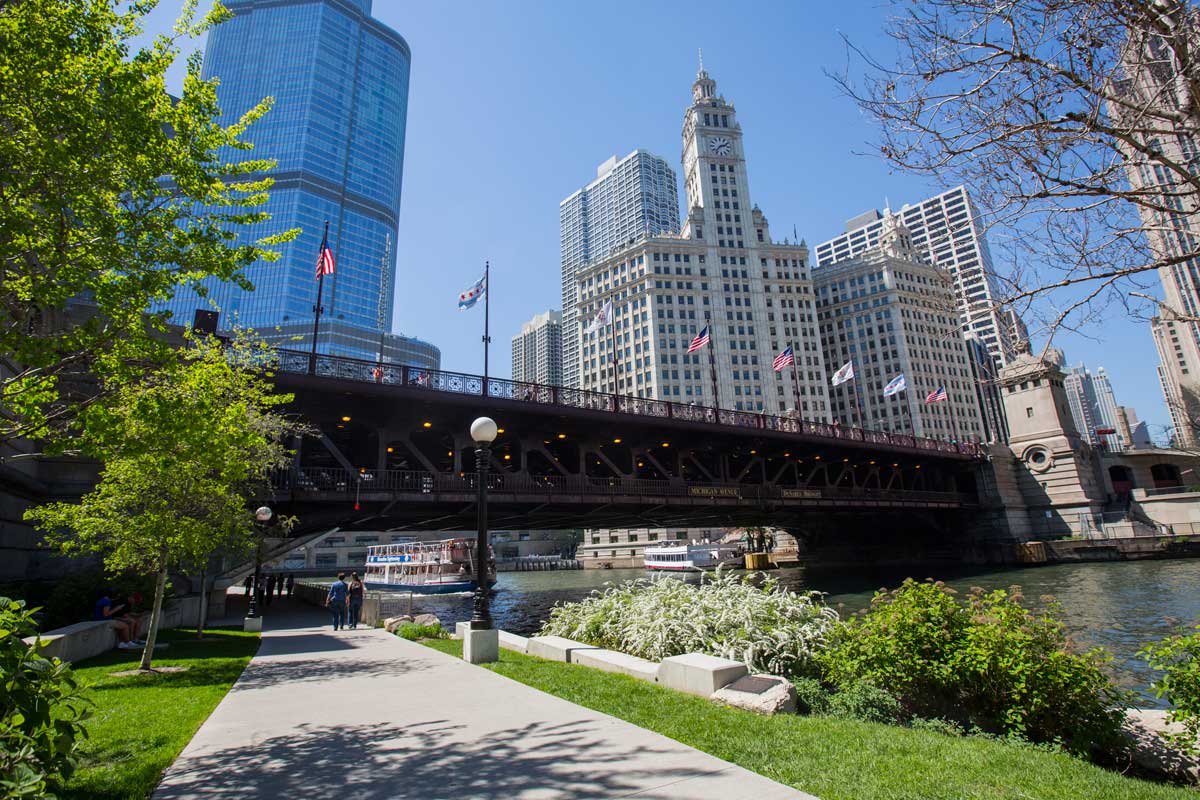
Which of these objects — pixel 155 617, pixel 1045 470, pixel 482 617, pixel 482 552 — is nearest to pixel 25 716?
pixel 482 617

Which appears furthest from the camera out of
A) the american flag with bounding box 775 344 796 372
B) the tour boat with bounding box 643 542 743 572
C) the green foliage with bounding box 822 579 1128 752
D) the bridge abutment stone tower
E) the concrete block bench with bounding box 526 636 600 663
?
the tour boat with bounding box 643 542 743 572

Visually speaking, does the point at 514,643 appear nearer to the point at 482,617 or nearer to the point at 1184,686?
the point at 482,617

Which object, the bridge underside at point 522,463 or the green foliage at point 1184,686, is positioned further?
the bridge underside at point 522,463

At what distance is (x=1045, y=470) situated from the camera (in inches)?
2403

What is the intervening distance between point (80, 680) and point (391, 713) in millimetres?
7155

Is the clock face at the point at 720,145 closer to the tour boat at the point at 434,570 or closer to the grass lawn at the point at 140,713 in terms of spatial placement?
the tour boat at the point at 434,570

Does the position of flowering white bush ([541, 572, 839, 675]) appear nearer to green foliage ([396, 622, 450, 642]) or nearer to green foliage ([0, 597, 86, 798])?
green foliage ([396, 622, 450, 642])

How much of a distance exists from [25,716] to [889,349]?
164 m

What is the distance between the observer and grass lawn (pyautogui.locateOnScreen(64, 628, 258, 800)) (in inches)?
232

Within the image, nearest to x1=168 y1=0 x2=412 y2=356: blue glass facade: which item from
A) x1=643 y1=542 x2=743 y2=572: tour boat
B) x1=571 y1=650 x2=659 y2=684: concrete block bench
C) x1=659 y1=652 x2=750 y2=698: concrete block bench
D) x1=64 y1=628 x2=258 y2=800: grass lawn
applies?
x1=643 y1=542 x2=743 y2=572: tour boat

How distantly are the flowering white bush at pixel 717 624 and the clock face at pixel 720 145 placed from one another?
150 m

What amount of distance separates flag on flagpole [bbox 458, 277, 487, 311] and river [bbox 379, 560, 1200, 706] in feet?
58.5

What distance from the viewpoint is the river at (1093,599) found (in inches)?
736

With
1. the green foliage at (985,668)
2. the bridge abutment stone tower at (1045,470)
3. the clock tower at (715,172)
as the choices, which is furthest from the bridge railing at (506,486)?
the clock tower at (715,172)
